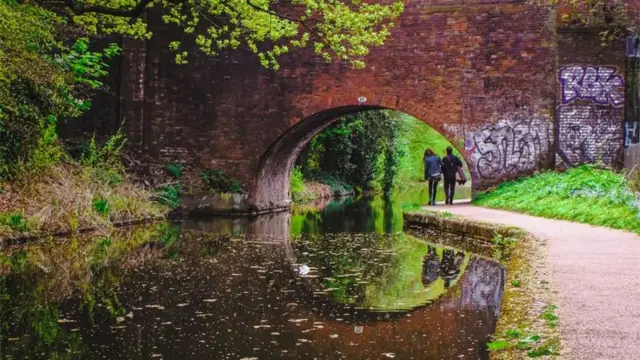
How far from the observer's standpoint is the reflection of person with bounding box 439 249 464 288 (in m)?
7.13

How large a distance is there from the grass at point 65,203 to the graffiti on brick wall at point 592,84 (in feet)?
28.7

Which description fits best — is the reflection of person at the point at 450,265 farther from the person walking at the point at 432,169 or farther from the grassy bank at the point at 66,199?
the person walking at the point at 432,169

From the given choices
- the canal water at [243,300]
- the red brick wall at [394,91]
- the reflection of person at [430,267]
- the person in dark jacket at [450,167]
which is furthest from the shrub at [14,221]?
the person in dark jacket at [450,167]

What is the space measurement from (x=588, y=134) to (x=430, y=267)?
29.2 feet

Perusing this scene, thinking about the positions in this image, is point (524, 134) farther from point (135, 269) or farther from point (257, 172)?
point (135, 269)

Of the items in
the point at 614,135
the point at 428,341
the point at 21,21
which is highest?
the point at 21,21

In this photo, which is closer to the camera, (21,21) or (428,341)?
(428,341)

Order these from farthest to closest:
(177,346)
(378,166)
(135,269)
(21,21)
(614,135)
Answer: (378,166) < (614,135) < (21,21) < (135,269) < (177,346)

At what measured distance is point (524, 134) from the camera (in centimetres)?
1590

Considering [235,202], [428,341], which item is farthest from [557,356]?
[235,202]

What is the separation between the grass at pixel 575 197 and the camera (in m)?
9.86

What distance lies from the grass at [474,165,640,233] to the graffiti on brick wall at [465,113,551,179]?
1.22 feet

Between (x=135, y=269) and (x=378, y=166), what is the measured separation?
2557 cm

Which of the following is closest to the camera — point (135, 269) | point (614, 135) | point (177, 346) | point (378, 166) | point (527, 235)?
point (177, 346)
